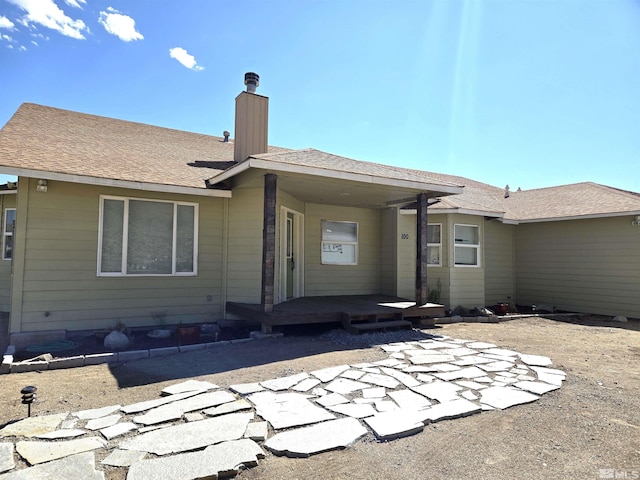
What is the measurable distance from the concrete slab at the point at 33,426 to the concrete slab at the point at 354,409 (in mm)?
2452

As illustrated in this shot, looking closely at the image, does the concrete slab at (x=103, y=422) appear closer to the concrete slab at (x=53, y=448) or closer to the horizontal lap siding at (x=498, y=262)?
the concrete slab at (x=53, y=448)

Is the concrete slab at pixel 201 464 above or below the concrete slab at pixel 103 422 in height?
above

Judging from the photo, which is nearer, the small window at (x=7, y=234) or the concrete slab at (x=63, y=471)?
the concrete slab at (x=63, y=471)

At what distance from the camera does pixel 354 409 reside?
355 centimetres

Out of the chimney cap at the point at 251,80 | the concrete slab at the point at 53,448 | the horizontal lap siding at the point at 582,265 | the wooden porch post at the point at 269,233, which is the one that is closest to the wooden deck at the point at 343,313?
the wooden porch post at the point at 269,233

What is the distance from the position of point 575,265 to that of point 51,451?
498 inches

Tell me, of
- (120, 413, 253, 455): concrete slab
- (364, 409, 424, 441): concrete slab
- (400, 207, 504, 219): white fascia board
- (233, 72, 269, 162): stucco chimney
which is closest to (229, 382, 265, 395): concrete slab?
(120, 413, 253, 455): concrete slab

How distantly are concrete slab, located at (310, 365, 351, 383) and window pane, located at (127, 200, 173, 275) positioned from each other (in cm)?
415

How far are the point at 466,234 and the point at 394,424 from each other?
28.2ft

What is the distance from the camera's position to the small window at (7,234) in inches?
367

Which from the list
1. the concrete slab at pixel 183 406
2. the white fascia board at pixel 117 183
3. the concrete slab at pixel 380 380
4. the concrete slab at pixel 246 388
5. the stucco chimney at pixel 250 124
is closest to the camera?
the concrete slab at pixel 183 406

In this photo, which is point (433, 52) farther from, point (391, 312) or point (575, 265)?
point (575, 265)

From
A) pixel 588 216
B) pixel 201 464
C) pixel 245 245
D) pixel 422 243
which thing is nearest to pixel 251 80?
pixel 245 245

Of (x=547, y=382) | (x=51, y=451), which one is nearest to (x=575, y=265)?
(x=547, y=382)
